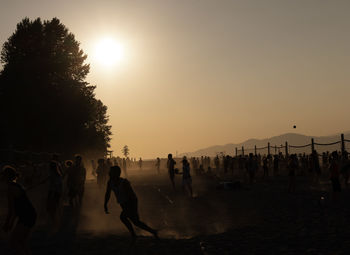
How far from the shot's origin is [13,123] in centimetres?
4631

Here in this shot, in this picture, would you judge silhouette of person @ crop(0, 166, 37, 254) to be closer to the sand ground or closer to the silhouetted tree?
the sand ground

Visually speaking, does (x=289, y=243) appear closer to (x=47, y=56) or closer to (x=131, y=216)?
(x=131, y=216)

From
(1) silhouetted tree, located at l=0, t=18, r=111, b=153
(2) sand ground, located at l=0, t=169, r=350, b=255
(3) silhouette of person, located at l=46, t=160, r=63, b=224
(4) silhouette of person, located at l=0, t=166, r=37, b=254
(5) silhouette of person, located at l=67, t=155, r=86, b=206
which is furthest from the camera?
(1) silhouetted tree, located at l=0, t=18, r=111, b=153

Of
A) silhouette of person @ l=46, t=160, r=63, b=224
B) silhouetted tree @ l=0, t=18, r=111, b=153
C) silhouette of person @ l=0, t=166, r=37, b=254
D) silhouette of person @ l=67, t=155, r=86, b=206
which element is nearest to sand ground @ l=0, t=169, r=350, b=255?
silhouette of person @ l=46, t=160, r=63, b=224

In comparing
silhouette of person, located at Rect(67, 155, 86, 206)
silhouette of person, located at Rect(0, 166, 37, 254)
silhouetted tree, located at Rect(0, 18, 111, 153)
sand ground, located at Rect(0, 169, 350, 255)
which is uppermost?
silhouetted tree, located at Rect(0, 18, 111, 153)

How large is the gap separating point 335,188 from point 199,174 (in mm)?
30784

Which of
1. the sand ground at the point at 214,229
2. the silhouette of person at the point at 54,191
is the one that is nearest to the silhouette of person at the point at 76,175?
the sand ground at the point at 214,229

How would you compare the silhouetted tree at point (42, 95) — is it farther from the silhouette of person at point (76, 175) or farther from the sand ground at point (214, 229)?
the silhouette of person at point (76, 175)

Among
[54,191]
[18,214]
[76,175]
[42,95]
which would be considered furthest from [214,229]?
[42,95]

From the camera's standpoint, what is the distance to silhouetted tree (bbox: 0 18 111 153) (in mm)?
46250

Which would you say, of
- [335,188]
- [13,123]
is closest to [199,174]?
[13,123]

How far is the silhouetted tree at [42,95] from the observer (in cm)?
4625

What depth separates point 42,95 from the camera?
4647 centimetres

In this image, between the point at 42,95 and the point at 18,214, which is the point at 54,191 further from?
the point at 42,95
